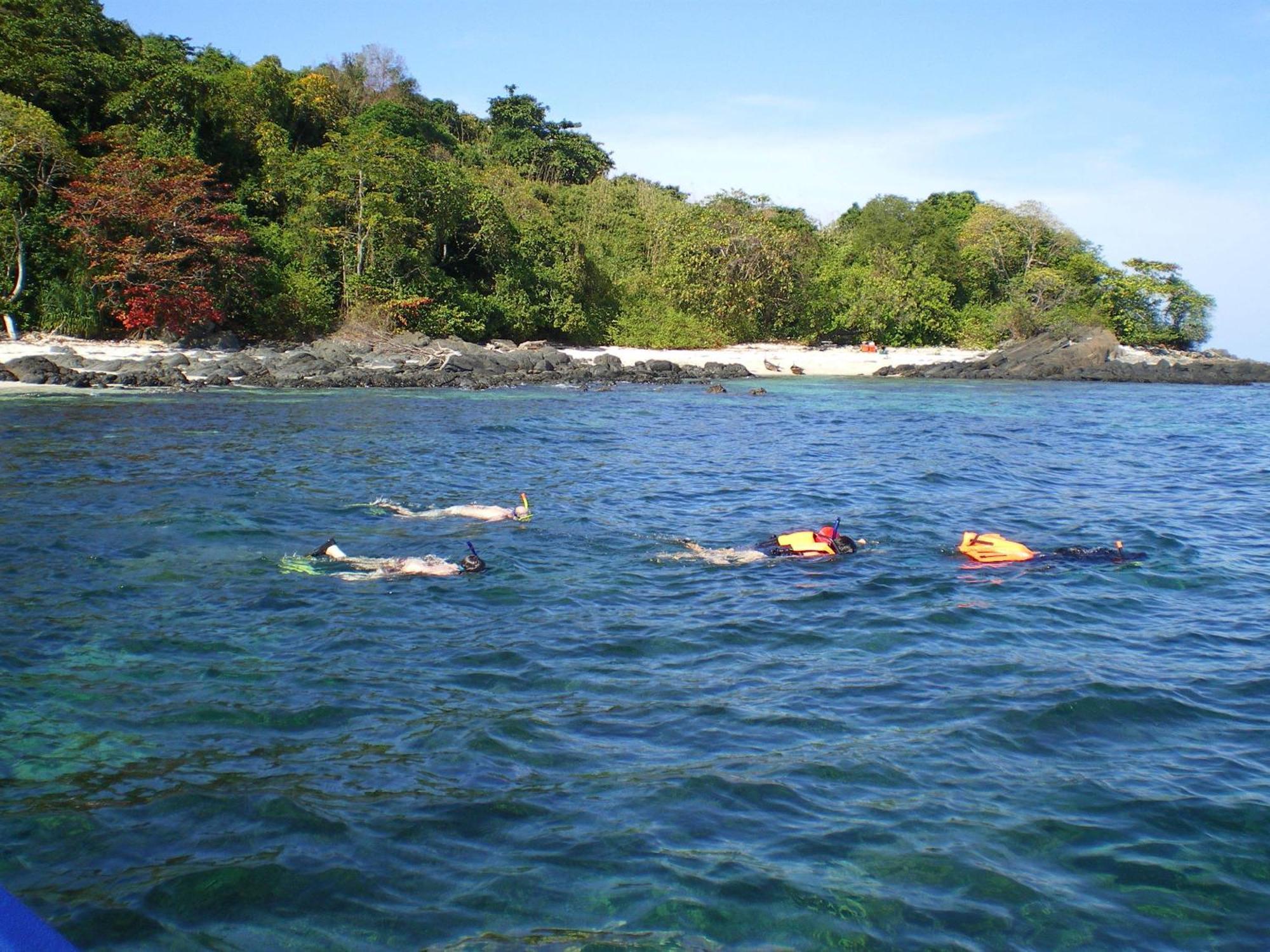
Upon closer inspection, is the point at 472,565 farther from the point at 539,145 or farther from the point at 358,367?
the point at 539,145

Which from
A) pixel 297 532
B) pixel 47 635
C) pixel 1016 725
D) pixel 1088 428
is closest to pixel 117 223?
pixel 297 532

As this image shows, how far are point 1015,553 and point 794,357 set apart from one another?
29571 mm

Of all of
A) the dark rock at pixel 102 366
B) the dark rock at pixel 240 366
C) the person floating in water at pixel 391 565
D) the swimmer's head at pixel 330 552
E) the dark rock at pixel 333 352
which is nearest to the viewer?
the person floating in water at pixel 391 565

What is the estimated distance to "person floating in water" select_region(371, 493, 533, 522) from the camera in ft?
38.3

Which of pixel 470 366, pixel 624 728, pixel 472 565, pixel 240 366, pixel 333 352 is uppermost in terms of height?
pixel 333 352

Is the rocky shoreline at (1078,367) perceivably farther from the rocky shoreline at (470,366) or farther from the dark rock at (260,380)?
the dark rock at (260,380)

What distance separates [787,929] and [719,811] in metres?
0.99

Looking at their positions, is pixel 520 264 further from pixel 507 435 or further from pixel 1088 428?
pixel 1088 428

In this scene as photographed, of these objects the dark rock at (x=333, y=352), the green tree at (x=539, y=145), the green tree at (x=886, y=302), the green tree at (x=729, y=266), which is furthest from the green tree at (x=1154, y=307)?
the dark rock at (x=333, y=352)

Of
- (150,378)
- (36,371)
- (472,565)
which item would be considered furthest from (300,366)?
(472,565)

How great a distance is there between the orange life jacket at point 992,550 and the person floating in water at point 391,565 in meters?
5.09

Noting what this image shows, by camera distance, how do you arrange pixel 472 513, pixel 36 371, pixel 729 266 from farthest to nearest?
pixel 729 266 → pixel 36 371 → pixel 472 513

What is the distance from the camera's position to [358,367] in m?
29.1

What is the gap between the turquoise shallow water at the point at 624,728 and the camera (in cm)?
425
